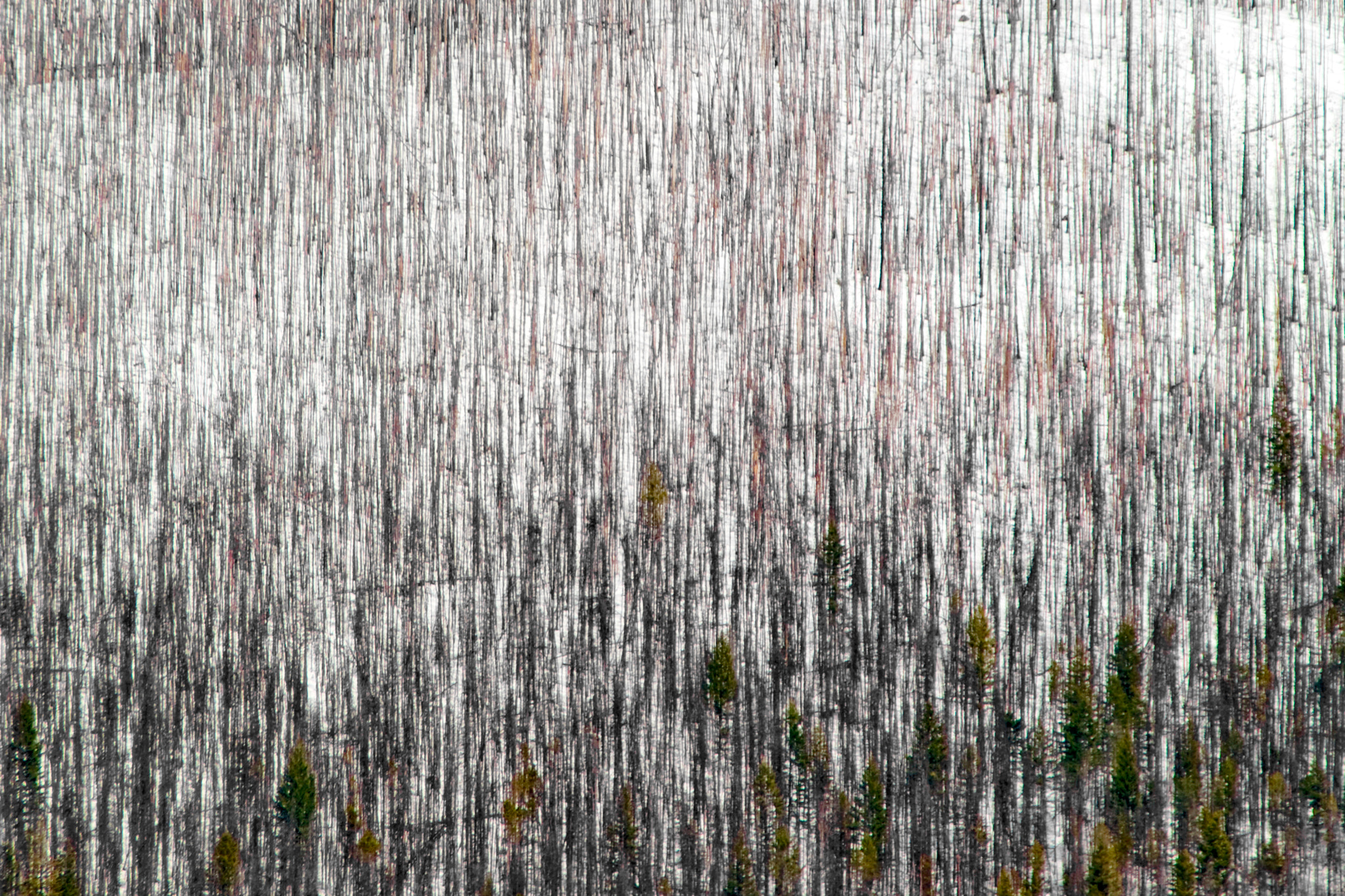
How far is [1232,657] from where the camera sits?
2.16ft

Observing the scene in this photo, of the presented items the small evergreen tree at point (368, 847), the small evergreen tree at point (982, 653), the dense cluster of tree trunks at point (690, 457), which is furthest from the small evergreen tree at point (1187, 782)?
the small evergreen tree at point (368, 847)

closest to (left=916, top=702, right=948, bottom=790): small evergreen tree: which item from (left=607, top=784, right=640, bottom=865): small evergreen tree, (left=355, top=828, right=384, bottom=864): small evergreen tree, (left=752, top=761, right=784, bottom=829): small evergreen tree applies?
(left=752, top=761, right=784, bottom=829): small evergreen tree

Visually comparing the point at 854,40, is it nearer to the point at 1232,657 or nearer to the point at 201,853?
the point at 1232,657

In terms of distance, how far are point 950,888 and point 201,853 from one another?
0.52m

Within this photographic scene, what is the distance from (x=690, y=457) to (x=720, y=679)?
156 mm

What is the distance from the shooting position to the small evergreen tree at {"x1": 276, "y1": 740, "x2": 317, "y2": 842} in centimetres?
67

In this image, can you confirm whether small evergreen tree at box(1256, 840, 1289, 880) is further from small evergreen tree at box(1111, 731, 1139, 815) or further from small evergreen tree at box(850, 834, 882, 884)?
small evergreen tree at box(850, 834, 882, 884)

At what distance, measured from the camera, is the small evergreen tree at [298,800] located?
2.20 ft

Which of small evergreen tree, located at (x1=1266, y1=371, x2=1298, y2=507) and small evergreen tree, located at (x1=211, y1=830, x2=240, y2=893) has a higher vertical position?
small evergreen tree, located at (x1=1266, y1=371, x2=1298, y2=507)

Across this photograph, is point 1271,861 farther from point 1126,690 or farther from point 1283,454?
point 1283,454

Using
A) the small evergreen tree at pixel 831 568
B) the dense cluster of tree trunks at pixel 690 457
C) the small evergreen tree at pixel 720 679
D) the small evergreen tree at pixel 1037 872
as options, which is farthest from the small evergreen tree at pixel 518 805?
the small evergreen tree at pixel 1037 872

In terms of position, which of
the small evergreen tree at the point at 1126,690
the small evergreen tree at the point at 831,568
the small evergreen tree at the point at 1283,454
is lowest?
Answer: the small evergreen tree at the point at 1126,690

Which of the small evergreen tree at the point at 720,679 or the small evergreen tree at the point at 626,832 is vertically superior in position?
the small evergreen tree at the point at 720,679

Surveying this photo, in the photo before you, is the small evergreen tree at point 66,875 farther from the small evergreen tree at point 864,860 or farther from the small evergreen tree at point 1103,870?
the small evergreen tree at point 1103,870
